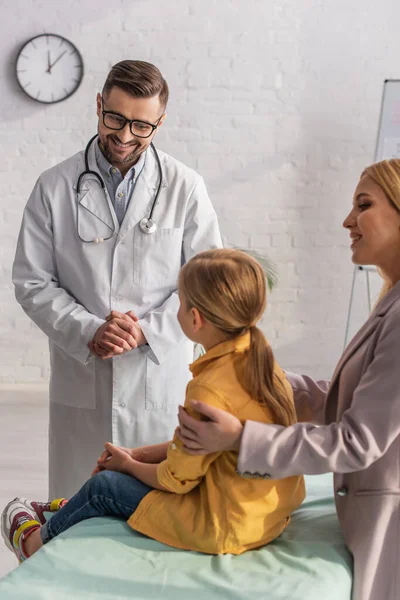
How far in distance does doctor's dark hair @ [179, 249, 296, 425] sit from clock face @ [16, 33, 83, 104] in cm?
391

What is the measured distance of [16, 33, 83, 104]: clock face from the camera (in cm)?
517

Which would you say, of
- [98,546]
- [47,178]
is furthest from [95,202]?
[98,546]

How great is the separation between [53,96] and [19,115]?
0.25m

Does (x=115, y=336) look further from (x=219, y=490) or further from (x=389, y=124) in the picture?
(x=389, y=124)

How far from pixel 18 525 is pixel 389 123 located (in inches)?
146

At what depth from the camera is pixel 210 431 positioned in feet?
4.81

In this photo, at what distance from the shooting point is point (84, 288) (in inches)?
Answer: 97.2

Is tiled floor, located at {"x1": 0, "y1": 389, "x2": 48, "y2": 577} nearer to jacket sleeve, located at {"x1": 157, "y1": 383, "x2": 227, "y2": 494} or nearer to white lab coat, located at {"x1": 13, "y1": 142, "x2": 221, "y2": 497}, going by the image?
white lab coat, located at {"x1": 13, "y1": 142, "x2": 221, "y2": 497}

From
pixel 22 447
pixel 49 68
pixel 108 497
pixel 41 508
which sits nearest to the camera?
pixel 108 497

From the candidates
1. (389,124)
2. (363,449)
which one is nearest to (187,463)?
(363,449)

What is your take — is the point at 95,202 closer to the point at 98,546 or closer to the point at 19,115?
the point at 98,546

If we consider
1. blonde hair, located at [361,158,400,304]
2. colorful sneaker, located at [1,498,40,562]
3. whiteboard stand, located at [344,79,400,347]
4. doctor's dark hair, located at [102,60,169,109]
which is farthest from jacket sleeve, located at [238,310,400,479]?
whiteboard stand, located at [344,79,400,347]

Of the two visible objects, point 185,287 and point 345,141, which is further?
point 345,141

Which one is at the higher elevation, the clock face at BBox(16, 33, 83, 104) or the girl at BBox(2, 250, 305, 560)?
the clock face at BBox(16, 33, 83, 104)
